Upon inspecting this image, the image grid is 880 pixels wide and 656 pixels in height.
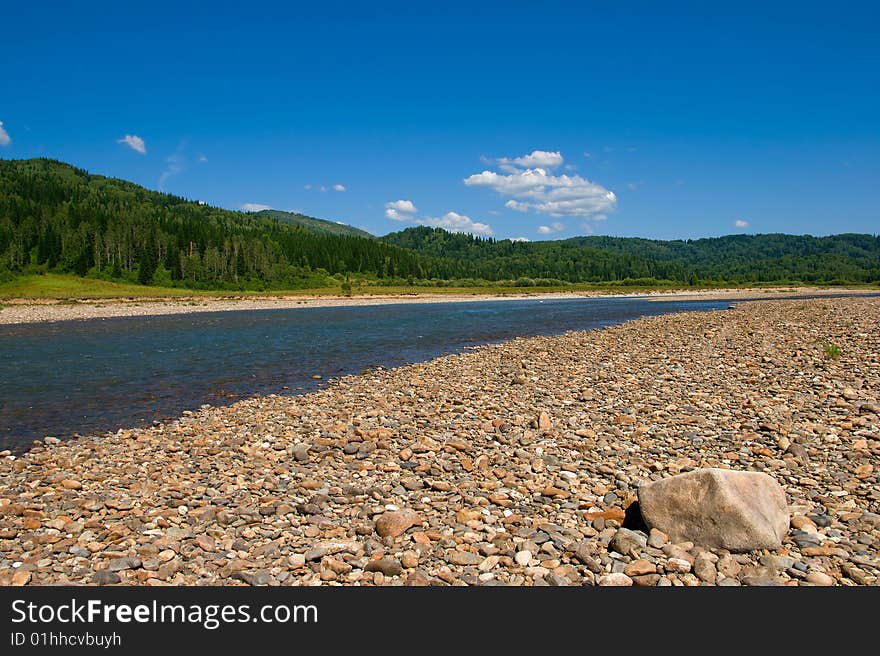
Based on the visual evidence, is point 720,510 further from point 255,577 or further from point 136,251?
→ point 136,251

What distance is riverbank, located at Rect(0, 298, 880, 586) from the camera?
6535 millimetres

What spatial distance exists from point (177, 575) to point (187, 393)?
14067 mm

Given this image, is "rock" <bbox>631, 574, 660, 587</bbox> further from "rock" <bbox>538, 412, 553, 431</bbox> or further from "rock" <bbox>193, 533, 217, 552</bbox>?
"rock" <bbox>538, 412, 553, 431</bbox>

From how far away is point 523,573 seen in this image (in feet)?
20.8

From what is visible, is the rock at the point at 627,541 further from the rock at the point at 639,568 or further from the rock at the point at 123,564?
the rock at the point at 123,564

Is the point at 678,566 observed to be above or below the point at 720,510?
below

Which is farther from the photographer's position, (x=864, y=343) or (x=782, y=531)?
(x=864, y=343)

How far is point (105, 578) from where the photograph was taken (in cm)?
646

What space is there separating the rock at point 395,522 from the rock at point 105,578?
3.22 metres

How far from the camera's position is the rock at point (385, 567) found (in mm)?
6426

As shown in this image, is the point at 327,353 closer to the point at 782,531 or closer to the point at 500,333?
the point at 500,333

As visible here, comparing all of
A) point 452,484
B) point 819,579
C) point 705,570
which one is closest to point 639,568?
point 705,570

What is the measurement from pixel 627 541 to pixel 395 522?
3.09m

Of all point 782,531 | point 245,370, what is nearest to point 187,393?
point 245,370
